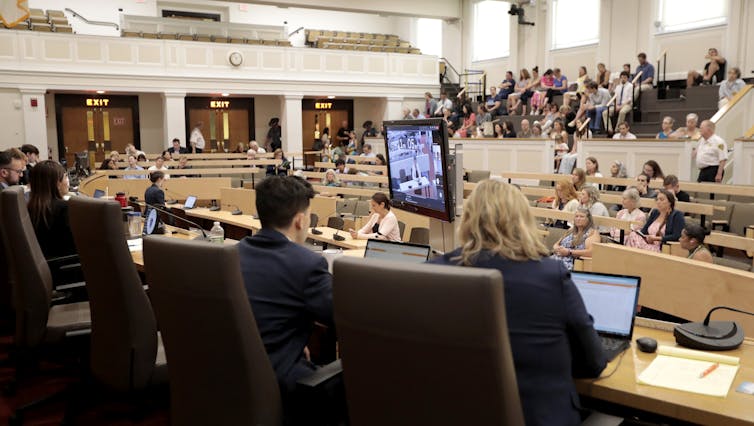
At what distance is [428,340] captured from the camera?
161 centimetres

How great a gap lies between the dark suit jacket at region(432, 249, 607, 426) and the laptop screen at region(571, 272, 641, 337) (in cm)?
60

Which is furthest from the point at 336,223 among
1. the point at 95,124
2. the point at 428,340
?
the point at 95,124

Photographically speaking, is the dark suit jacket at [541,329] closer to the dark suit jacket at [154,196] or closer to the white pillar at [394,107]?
the dark suit jacket at [154,196]

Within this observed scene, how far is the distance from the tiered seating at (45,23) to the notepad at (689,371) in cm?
1636

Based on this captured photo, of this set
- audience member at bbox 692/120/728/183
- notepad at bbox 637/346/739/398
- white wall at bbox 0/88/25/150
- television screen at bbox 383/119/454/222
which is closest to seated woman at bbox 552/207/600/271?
television screen at bbox 383/119/454/222

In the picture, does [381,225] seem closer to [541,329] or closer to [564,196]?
[564,196]

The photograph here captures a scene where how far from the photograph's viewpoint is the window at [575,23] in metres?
16.7

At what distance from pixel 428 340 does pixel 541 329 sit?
1.34 ft

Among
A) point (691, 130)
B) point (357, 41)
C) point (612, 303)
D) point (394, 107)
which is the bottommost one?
point (612, 303)

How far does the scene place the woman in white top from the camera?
599 centimetres

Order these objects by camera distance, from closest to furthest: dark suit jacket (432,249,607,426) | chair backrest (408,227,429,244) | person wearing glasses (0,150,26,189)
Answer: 1. dark suit jacket (432,249,607,426)
2. person wearing glasses (0,150,26,189)
3. chair backrest (408,227,429,244)

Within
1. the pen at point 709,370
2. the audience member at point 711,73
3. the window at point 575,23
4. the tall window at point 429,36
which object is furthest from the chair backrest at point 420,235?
the tall window at point 429,36

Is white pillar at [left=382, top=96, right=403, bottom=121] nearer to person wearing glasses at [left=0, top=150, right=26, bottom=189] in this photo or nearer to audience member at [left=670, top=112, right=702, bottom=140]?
audience member at [left=670, top=112, right=702, bottom=140]

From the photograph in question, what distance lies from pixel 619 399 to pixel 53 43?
16330 mm
